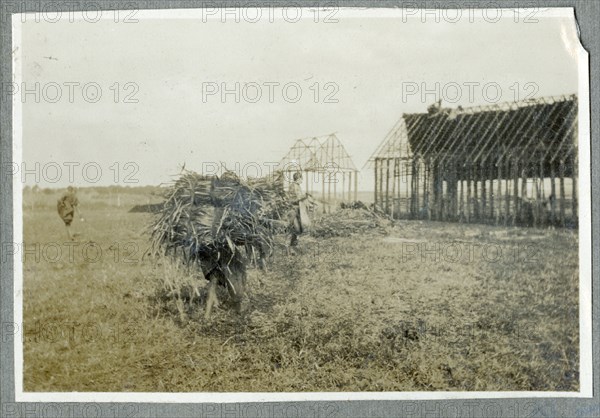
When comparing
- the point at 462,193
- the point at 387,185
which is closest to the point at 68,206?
the point at 387,185

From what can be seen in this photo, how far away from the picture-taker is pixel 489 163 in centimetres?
301

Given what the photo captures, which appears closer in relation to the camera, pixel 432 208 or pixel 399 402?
pixel 399 402

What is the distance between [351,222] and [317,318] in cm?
68

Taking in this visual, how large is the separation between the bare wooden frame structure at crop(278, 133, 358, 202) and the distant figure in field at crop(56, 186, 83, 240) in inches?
53.6

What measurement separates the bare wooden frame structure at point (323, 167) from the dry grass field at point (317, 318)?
0.35 metres

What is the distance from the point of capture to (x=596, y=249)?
2908 millimetres

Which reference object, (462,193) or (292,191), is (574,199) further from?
(292,191)

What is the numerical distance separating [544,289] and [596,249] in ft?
1.44

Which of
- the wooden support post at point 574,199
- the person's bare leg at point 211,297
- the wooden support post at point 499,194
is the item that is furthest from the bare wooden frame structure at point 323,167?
the wooden support post at point 574,199

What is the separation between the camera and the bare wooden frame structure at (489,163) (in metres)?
2.89

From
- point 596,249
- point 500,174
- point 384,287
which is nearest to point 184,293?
point 384,287

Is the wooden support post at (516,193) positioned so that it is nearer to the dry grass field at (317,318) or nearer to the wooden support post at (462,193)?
the dry grass field at (317,318)

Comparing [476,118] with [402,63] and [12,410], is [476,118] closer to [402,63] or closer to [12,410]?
[402,63]

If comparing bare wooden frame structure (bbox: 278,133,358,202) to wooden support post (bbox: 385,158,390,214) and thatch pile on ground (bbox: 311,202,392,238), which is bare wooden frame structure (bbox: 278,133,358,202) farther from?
wooden support post (bbox: 385,158,390,214)
